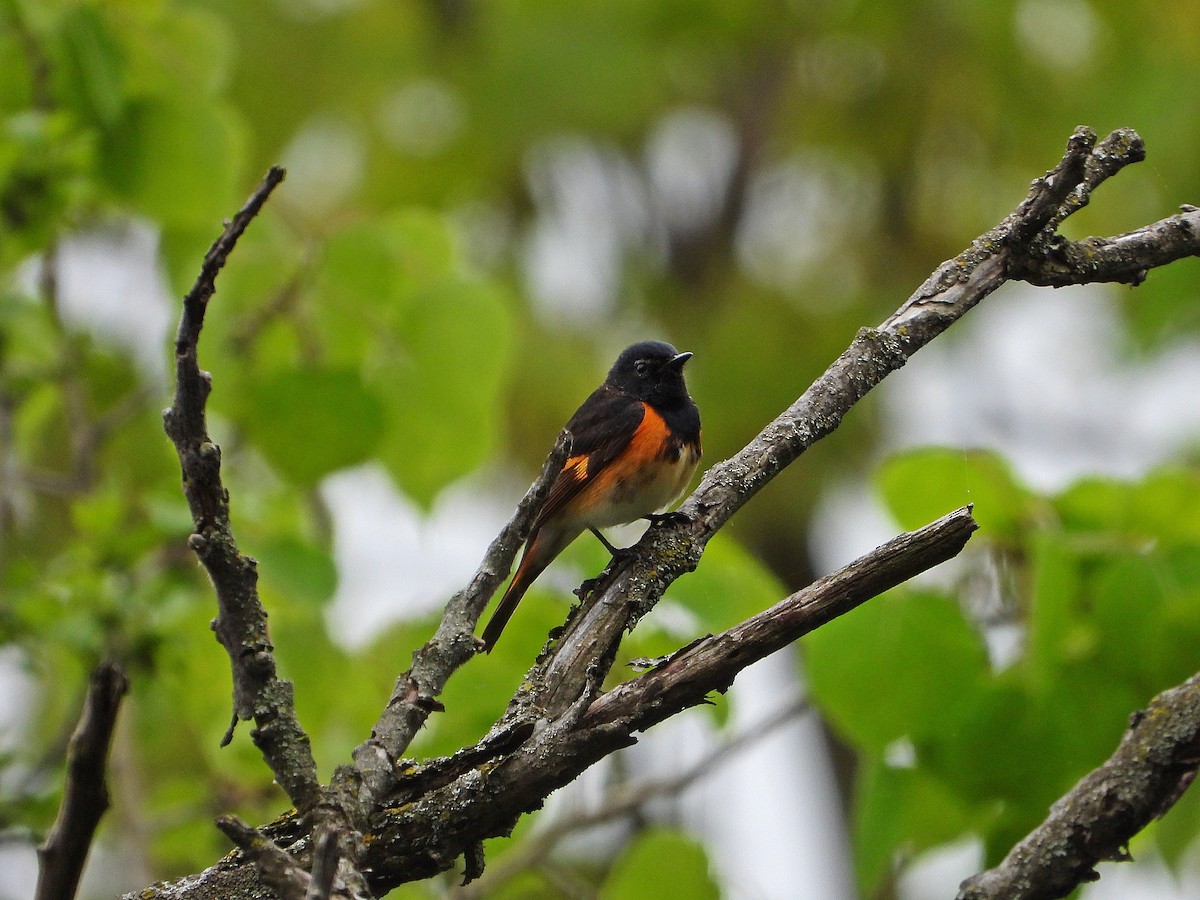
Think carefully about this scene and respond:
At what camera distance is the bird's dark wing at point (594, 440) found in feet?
14.4

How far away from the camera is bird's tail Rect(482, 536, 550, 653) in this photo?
408cm

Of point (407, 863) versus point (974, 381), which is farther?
point (974, 381)

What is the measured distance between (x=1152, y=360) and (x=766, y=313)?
111 inches

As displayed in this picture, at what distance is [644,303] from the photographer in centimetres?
991

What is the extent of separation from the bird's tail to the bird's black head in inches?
35.3

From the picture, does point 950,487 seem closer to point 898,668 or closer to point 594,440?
point 898,668

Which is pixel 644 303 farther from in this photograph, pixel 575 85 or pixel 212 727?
pixel 212 727

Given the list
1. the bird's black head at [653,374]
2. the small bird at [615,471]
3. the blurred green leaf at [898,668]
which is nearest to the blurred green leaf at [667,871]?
the blurred green leaf at [898,668]

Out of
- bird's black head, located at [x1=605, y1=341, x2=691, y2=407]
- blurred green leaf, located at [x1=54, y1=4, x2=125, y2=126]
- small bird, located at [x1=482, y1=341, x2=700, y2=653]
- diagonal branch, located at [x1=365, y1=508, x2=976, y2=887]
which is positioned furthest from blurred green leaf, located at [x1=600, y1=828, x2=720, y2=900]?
blurred green leaf, located at [x1=54, y1=4, x2=125, y2=126]

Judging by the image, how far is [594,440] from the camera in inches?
178

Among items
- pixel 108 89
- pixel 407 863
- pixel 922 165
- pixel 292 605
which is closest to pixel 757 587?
pixel 292 605

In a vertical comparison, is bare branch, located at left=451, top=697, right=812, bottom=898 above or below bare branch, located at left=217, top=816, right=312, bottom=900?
above

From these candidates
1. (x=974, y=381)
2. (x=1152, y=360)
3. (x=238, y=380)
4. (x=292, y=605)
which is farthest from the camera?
(x=974, y=381)

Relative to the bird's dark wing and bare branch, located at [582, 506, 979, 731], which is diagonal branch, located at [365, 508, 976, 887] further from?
the bird's dark wing
